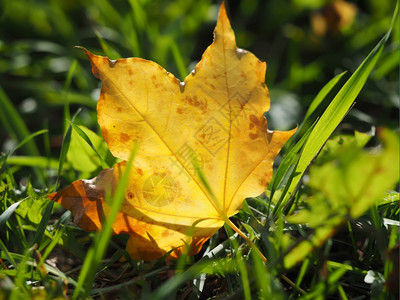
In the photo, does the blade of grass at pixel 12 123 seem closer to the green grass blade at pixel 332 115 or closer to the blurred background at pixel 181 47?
the blurred background at pixel 181 47

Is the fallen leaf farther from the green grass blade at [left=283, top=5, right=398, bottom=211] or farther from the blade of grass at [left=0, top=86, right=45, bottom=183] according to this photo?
the blade of grass at [left=0, top=86, right=45, bottom=183]

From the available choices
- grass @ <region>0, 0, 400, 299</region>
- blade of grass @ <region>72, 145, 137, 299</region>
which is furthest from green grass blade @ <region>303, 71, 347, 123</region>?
blade of grass @ <region>72, 145, 137, 299</region>

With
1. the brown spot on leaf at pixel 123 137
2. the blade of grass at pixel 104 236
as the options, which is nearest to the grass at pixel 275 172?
the blade of grass at pixel 104 236

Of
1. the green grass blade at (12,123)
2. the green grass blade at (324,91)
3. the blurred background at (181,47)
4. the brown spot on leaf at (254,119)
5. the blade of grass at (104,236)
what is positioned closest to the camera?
the blade of grass at (104,236)

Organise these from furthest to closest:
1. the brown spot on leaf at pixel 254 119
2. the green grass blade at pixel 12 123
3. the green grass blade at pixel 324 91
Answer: the green grass blade at pixel 12 123, the green grass blade at pixel 324 91, the brown spot on leaf at pixel 254 119

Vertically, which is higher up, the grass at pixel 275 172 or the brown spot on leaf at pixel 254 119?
the brown spot on leaf at pixel 254 119

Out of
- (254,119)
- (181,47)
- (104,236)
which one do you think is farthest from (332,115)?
(181,47)

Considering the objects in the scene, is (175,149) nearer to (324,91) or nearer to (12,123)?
(324,91)
